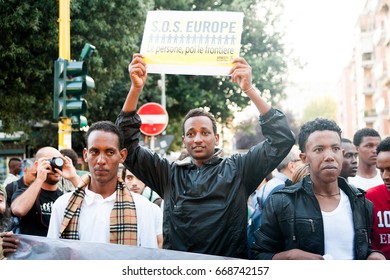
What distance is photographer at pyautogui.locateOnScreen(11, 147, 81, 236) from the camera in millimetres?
4652

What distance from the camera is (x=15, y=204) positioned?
4.70m

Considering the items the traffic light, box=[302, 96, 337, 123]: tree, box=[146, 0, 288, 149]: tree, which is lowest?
the traffic light

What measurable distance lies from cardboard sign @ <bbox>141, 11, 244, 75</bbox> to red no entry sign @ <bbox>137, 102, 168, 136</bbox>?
9067 mm

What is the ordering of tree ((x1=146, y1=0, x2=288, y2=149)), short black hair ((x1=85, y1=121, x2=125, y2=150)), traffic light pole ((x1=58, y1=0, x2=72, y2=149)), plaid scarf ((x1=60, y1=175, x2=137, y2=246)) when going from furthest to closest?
tree ((x1=146, y1=0, x2=288, y2=149)) < traffic light pole ((x1=58, y1=0, x2=72, y2=149)) < short black hair ((x1=85, y1=121, x2=125, y2=150)) < plaid scarf ((x1=60, y1=175, x2=137, y2=246))

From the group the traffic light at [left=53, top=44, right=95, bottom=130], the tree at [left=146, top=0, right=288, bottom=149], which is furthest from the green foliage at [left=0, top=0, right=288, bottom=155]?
the traffic light at [left=53, top=44, right=95, bottom=130]

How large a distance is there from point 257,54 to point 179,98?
10.1 ft

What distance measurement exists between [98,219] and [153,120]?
31.8ft

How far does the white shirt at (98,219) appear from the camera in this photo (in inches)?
140

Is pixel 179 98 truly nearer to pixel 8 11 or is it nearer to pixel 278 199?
→ pixel 8 11

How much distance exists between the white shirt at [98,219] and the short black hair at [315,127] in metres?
0.99

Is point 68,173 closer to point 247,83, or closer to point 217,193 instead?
point 217,193

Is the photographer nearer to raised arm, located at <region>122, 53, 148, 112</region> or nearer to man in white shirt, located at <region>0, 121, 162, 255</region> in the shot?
Answer: man in white shirt, located at <region>0, 121, 162, 255</region>

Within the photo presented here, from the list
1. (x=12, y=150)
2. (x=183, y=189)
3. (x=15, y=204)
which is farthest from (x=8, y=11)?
(x=12, y=150)

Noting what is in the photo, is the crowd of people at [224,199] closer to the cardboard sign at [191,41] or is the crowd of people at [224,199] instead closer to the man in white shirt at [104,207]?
the man in white shirt at [104,207]
